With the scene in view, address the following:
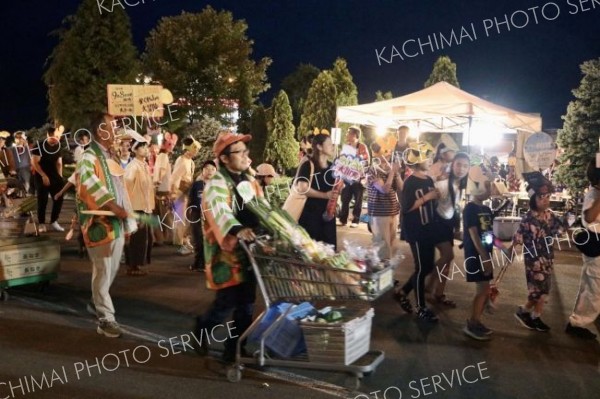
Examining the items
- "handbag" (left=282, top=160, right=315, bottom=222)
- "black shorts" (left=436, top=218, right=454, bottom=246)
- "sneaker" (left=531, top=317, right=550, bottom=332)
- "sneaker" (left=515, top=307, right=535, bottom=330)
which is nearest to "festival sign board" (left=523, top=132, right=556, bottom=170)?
"black shorts" (left=436, top=218, right=454, bottom=246)

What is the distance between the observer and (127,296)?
739cm

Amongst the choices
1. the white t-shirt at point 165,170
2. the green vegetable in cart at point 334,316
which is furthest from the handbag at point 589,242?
the white t-shirt at point 165,170

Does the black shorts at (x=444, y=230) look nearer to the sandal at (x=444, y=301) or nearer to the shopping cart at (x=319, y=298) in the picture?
the sandal at (x=444, y=301)

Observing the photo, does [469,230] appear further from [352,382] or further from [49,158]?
[49,158]

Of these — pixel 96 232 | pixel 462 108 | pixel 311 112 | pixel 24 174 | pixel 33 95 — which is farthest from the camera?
pixel 33 95

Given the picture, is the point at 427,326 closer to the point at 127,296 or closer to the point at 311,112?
the point at 127,296

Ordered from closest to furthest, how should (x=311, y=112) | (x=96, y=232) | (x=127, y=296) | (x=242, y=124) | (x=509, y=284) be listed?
(x=96, y=232), (x=127, y=296), (x=509, y=284), (x=311, y=112), (x=242, y=124)

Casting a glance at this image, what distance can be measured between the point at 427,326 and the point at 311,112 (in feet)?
83.4

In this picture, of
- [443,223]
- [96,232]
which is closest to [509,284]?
[443,223]

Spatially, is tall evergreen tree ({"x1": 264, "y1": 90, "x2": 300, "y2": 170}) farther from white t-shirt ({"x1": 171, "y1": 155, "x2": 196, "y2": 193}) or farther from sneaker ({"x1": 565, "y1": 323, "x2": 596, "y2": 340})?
sneaker ({"x1": 565, "y1": 323, "x2": 596, "y2": 340})

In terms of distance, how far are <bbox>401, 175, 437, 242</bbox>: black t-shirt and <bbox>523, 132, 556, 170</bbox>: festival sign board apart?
3.62 meters

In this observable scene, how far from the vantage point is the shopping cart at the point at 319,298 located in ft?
14.3

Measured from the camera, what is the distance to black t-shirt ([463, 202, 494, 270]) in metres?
5.94

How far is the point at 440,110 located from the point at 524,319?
694 cm
